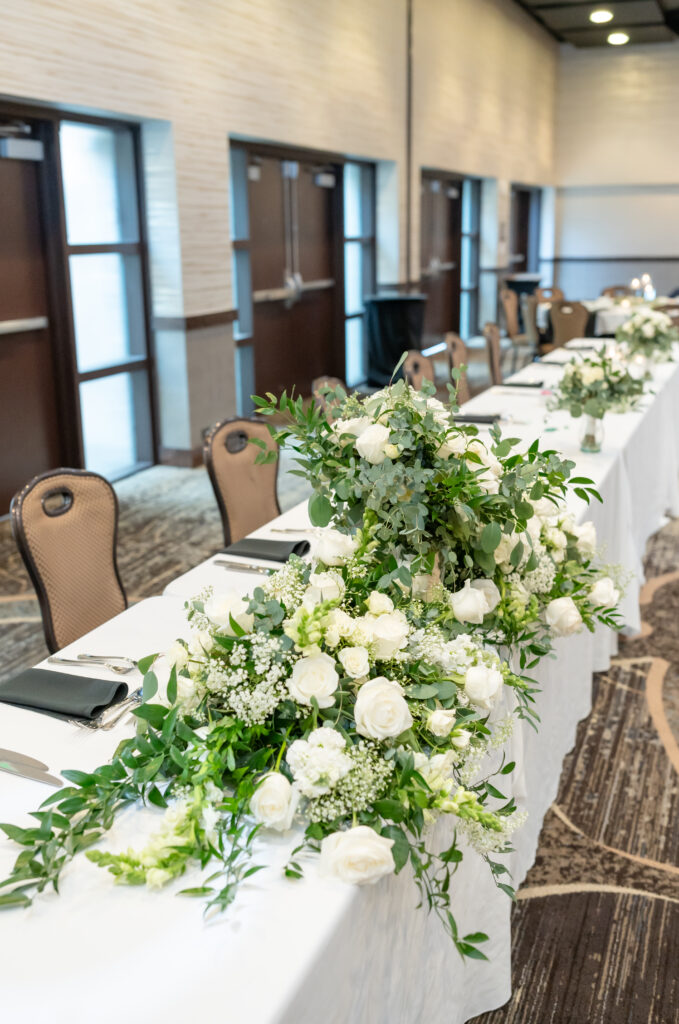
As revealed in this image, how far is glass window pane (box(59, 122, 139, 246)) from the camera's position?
590 cm

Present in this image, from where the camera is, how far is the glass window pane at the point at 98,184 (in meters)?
5.90

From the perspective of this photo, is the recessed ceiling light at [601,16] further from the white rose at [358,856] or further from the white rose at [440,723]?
the white rose at [358,856]

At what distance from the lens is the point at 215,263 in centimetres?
700

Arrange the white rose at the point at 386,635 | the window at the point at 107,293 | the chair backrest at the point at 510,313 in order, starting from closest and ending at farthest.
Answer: the white rose at the point at 386,635 < the window at the point at 107,293 < the chair backrest at the point at 510,313

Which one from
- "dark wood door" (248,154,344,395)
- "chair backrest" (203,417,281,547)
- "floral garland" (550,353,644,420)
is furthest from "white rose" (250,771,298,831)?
"dark wood door" (248,154,344,395)

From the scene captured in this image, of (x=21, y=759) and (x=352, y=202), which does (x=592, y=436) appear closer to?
(x=21, y=759)

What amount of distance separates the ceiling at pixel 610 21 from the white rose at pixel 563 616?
40.8ft

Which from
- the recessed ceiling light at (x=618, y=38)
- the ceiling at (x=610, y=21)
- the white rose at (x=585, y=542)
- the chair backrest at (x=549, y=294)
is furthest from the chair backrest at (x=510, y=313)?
the white rose at (x=585, y=542)

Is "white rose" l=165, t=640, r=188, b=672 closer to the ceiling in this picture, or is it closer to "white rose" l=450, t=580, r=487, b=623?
"white rose" l=450, t=580, r=487, b=623

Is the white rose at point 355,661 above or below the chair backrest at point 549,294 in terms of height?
below

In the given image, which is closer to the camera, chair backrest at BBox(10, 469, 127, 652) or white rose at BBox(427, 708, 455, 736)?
white rose at BBox(427, 708, 455, 736)

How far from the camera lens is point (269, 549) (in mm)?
2768

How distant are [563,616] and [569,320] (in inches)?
335

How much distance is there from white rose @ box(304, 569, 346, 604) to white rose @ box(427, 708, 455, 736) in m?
0.24
